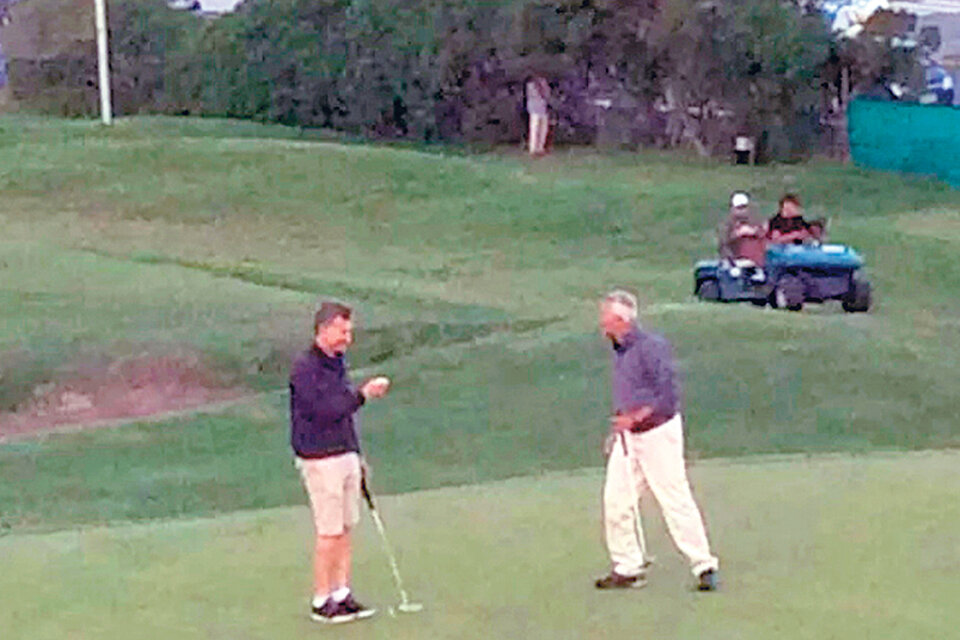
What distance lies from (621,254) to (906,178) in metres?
12.2

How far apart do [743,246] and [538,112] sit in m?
29.8

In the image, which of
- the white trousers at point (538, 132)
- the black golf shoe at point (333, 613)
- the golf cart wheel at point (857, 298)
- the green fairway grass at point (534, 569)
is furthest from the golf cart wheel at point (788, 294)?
the white trousers at point (538, 132)

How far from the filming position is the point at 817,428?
68.0 feet

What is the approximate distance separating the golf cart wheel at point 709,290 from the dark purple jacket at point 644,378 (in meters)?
16.6

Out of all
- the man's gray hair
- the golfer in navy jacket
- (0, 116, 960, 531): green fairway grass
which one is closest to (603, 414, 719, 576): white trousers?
the man's gray hair

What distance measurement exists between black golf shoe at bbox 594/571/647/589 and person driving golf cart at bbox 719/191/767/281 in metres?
15.2

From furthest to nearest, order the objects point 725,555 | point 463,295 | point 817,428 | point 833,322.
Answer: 1. point 463,295
2. point 833,322
3. point 817,428
4. point 725,555

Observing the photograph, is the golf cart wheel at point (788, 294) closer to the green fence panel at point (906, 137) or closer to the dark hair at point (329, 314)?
the dark hair at point (329, 314)

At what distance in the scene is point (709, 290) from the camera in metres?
27.8

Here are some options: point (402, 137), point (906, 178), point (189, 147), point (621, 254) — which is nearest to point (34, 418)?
point (621, 254)

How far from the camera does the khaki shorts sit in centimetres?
1048

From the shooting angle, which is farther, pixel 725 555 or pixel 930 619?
pixel 725 555

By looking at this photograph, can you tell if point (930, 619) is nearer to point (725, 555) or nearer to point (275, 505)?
point (725, 555)

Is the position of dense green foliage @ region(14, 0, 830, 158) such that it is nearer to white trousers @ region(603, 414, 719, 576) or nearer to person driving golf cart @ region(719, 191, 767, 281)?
person driving golf cart @ region(719, 191, 767, 281)
